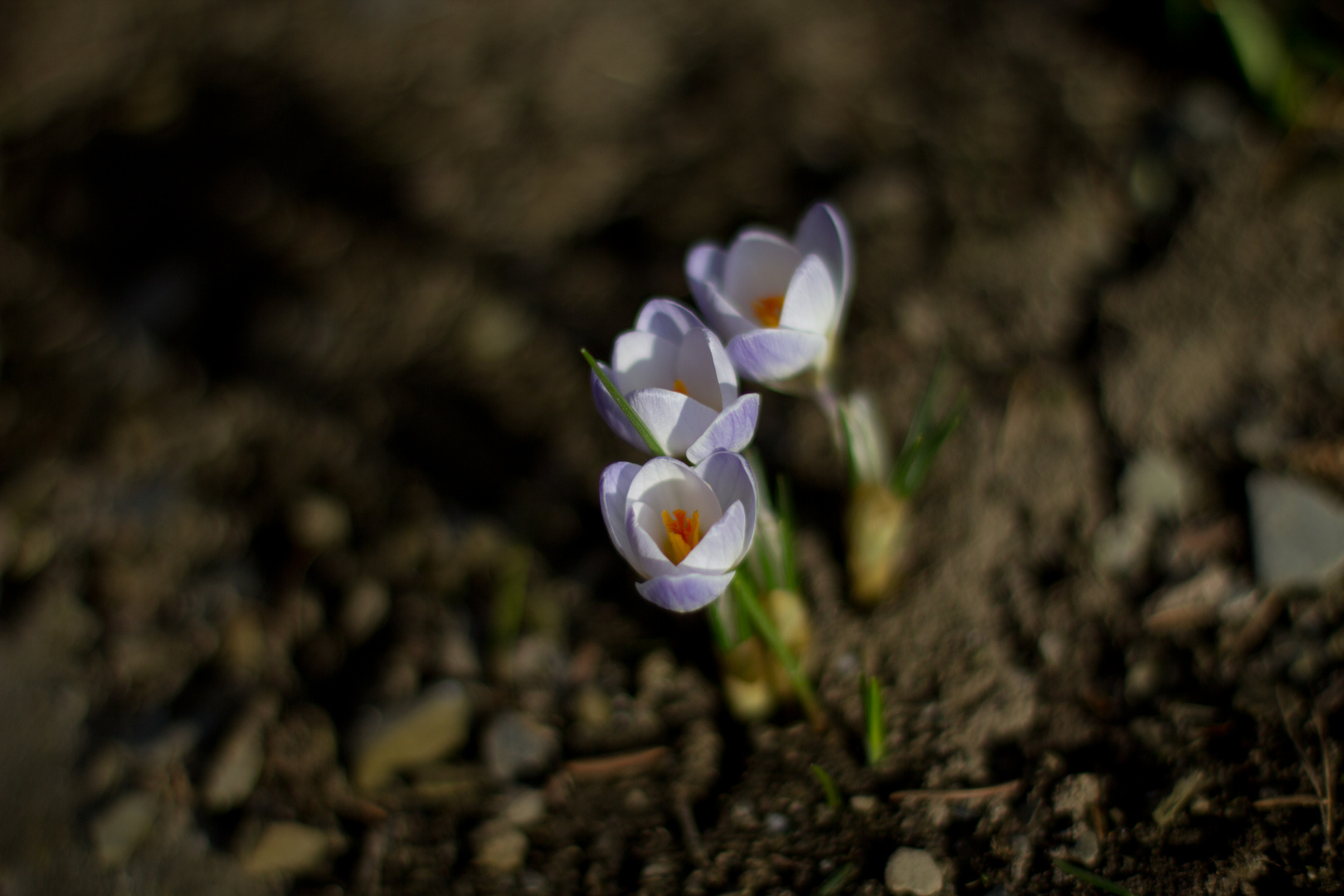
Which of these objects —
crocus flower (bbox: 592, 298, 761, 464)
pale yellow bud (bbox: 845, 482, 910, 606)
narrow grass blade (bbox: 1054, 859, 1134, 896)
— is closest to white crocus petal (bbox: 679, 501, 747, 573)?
crocus flower (bbox: 592, 298, 761, 464)

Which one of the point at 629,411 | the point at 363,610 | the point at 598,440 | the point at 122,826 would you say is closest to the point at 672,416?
the point at 629,411

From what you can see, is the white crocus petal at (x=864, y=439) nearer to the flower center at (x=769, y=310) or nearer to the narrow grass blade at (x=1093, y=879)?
the flower center at (x=769, y=310)

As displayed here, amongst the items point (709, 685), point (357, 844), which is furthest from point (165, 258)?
point (709, 685)

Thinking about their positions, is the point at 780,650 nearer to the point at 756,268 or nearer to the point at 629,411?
the point at 629,411

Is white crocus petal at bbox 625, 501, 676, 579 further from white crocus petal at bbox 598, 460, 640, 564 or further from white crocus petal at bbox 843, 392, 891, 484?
white crocus petal at bbox 843, 392, 891, 484

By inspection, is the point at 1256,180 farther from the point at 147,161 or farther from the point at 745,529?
the point at 147,161

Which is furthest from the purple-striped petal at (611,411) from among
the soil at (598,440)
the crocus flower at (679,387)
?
the soil at (598,440)
